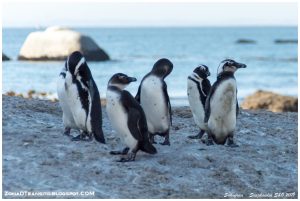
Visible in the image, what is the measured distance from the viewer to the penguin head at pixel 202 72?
8508 mm

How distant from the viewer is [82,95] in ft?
26.0

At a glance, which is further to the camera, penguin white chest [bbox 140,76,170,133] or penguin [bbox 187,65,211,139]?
penguin [bbox 187,65,211,139]

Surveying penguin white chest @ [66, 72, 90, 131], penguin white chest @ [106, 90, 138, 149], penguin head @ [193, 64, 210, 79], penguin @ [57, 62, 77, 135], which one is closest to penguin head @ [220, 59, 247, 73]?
penguin head @ [193, 64, 210, 79]

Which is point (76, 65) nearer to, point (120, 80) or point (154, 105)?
point (120, 80)

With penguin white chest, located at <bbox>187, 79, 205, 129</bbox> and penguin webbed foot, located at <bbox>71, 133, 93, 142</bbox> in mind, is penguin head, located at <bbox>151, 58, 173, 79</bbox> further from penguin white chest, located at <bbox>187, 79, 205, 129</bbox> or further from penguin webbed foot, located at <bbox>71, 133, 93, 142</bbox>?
penguin webbed foot, located at <bbox>71, 133, 93, 142</bbox>

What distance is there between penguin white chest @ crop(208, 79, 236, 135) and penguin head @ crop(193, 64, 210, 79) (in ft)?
1.10

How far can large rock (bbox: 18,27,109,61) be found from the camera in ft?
136

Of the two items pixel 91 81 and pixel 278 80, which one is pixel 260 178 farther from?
pixel 278 80

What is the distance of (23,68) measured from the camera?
3719 cm

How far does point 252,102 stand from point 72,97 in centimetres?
1030

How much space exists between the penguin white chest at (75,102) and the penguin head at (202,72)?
1.44 meters

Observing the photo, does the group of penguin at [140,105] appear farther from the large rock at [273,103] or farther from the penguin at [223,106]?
the large rock at [273,103]

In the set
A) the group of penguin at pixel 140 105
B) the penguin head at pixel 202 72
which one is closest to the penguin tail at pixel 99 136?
the group of penguin at pixel 140 105

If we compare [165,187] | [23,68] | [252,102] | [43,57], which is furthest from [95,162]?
[43,57]
